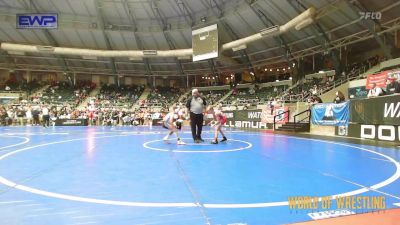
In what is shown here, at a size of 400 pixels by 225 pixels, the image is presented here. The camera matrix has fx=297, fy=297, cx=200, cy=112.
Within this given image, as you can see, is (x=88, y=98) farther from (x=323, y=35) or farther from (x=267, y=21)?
(x=323, y=35)

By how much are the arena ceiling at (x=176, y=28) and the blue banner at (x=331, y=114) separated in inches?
435

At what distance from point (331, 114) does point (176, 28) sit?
1036 inches

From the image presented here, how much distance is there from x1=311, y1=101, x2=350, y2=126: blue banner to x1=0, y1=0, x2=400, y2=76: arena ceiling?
11.0 m

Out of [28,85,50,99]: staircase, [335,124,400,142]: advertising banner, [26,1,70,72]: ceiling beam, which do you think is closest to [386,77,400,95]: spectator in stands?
[335,124,400,142]: advertising banner

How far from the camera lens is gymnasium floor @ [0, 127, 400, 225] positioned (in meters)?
3.15

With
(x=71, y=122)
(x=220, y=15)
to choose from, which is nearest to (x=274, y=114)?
(x=220, y=15)

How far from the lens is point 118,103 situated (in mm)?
42969

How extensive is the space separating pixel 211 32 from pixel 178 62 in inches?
532

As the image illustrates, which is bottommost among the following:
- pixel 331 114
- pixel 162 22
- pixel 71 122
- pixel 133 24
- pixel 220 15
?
pixel 71 122

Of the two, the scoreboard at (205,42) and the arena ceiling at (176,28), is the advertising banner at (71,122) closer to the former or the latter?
the scoreboard at (205,42)

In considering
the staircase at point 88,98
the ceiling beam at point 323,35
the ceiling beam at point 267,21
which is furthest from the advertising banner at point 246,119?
the staircase at point 88,98

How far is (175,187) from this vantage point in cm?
436

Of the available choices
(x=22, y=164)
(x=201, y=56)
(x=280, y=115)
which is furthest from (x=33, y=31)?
(x=22, y=164)

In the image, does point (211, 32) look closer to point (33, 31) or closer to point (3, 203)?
point (33, 31)
